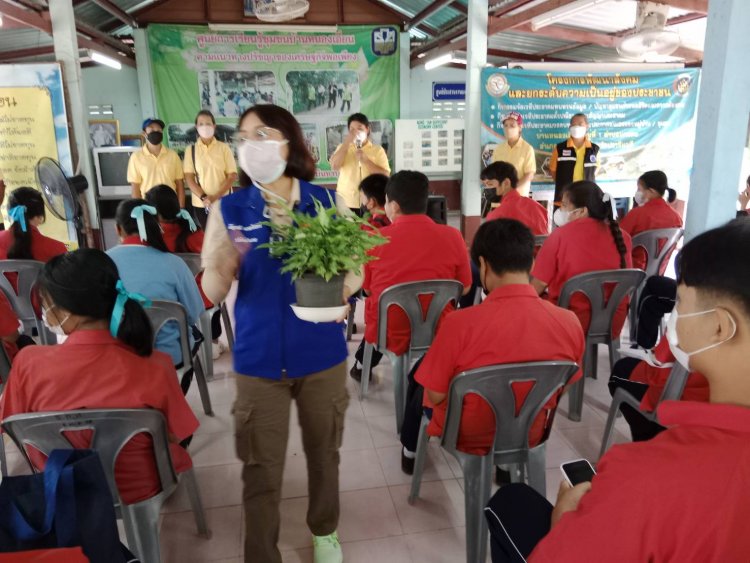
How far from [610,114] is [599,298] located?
4.58 metres

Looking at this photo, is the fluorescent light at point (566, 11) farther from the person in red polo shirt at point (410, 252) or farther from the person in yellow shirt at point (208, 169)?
the person in red polo shirt at point (410, 252)

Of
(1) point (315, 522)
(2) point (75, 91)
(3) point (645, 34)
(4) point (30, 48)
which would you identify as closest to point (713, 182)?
(3) point (645, 34)

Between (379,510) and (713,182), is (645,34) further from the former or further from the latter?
(379,510)

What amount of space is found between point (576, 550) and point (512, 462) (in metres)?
0.93

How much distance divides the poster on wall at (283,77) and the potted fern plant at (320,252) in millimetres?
7246

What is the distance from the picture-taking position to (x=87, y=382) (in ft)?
4.50

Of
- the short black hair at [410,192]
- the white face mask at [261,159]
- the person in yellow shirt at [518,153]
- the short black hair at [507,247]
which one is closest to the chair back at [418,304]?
the short black hair at [410,192]

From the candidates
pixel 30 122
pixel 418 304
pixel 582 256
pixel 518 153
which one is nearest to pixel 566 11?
pixel 518 153

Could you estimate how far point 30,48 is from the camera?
8.46m

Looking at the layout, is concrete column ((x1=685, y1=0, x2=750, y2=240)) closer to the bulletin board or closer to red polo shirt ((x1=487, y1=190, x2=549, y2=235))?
red polo shirt ((x1=487, y1=190, x2=549, y2=235))

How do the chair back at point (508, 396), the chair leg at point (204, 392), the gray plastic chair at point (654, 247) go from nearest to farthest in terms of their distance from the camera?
the chair back at point (508, 396)
the chair leg at point (204, 392)
the gray plastic chair at point (654, 247)

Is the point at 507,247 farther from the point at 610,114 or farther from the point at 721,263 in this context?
the point at 610,114

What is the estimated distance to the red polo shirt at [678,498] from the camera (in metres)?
0.70

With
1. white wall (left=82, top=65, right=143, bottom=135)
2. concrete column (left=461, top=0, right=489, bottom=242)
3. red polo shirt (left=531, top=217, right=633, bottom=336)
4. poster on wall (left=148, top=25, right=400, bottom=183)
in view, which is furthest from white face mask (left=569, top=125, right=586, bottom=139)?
white wall (left=82, top=65, right=143, bottom=135)
